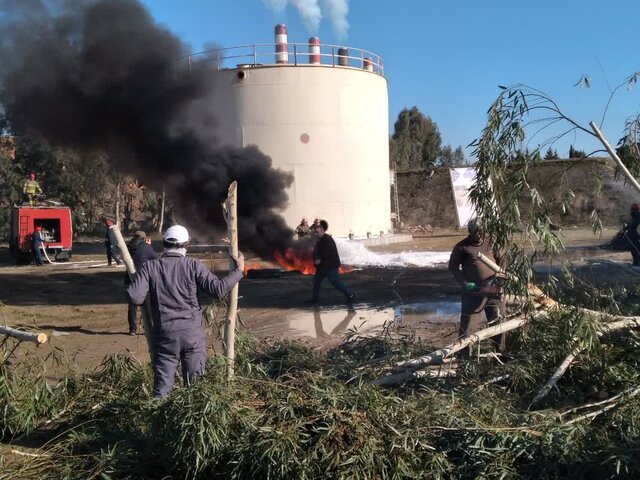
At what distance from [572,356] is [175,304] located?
300 cm

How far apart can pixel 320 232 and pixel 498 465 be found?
26.2 ft

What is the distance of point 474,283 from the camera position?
21.2 ft

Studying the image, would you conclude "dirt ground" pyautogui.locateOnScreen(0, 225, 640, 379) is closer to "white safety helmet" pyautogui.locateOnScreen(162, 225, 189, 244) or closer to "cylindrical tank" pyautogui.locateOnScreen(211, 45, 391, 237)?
"white safety helmet" pyautogui.locateOnScreen(162, 225, 189, 244)

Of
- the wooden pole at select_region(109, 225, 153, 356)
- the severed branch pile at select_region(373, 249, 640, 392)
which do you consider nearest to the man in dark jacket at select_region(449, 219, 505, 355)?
the severed branch pile at select_region(373, 249, 640, 392)

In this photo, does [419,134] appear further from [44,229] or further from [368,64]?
[44,229]

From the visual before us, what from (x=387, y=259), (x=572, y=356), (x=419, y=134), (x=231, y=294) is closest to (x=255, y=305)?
(x=231, y=294)

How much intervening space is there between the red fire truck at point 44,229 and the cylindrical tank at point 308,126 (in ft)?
21.3

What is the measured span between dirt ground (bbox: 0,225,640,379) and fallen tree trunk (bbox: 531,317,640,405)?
2.26 ft

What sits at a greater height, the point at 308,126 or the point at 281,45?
the point at 281,45

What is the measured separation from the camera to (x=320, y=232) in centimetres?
1125

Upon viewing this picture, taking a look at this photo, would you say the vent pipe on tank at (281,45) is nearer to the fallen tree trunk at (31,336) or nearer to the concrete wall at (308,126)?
the concrete wall at (308,126)

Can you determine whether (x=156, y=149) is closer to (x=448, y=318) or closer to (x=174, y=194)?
(x=174, y=194)

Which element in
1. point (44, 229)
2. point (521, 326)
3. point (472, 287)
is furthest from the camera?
point (44, 229)

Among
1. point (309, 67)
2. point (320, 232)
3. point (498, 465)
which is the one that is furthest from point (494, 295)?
point (309, 67)
